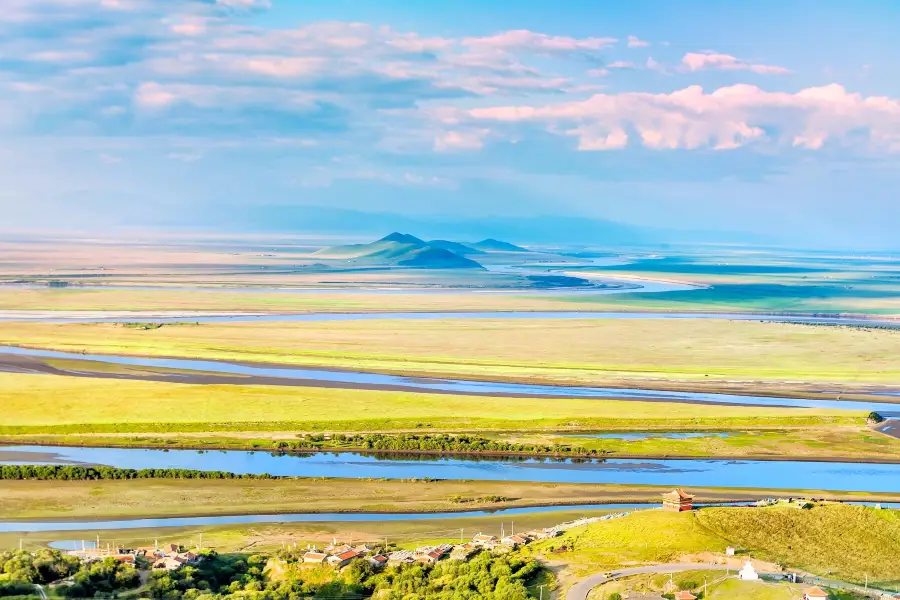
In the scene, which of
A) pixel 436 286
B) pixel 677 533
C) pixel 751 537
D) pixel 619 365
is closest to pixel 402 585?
pixel 677 533

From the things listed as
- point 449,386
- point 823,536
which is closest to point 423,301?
point 449,386

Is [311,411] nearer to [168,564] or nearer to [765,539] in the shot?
[168,564]

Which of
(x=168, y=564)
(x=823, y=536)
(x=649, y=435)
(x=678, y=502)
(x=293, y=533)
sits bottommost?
(x=649, y=435)

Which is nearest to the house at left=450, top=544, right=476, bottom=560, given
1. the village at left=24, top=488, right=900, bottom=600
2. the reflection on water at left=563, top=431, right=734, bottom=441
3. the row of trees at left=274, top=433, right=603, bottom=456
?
the village at left=24, top=488, right=900, bottom=600

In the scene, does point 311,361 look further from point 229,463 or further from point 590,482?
point 590,482

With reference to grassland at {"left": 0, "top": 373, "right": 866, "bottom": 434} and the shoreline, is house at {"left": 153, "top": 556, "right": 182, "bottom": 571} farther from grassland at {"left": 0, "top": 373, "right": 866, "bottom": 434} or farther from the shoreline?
grassland at {"left": 0, "top": 373, "right": 866, "bottom": 434}

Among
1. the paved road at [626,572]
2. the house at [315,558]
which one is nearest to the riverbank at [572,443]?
the house at [315,558]
